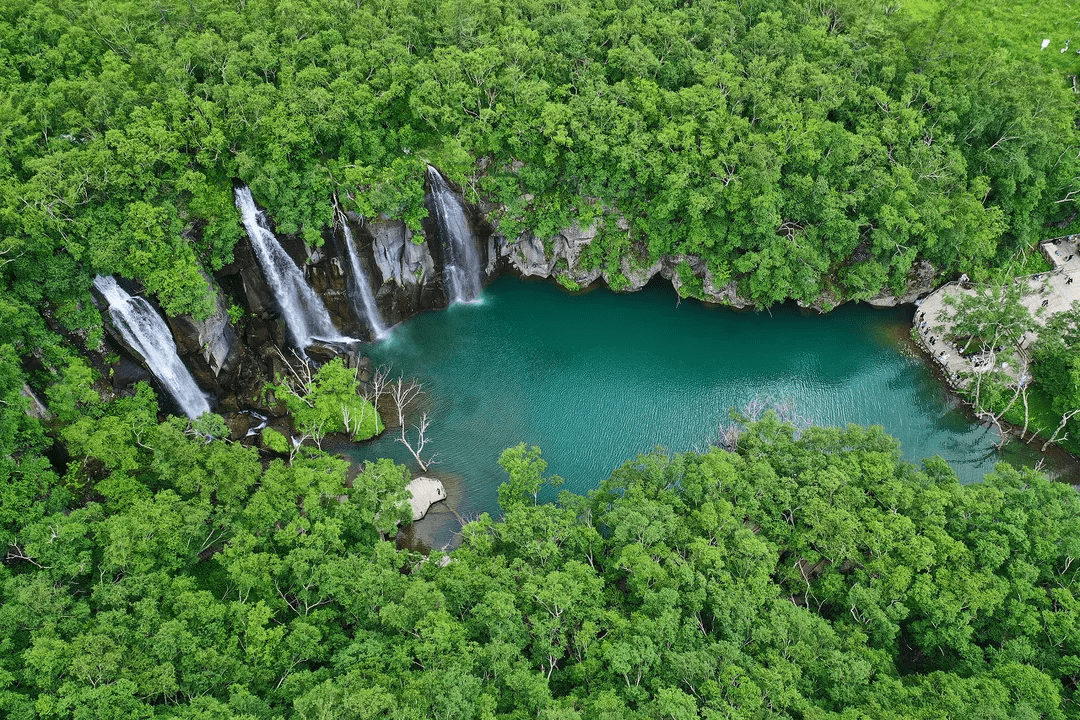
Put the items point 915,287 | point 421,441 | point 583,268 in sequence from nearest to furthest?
point 421,441
point 915,287
point 583,268

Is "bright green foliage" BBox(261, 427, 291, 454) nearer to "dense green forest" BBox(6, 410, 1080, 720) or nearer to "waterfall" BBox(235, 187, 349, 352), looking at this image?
"dense green forest" BBox(6, 410, 1080, 720)

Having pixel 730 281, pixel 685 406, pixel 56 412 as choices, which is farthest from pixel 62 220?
pixel 730 281

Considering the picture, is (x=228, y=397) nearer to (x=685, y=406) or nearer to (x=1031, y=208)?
(x=685, y=406)

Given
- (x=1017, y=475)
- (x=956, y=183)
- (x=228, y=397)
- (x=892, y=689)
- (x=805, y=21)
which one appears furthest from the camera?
(x=805, y=21)

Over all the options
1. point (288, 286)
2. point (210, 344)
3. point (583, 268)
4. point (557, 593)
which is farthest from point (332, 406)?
point (583, 268)

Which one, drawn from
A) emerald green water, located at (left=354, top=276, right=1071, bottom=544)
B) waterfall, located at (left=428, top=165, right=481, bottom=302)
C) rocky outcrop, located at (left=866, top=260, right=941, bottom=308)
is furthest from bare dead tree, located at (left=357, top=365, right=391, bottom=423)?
rocky outcrop, located at (left=866, top=260, right=941, bottom=308)

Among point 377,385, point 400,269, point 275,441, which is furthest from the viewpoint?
point 400,269

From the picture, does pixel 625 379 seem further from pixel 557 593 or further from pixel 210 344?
pixel 210 344
